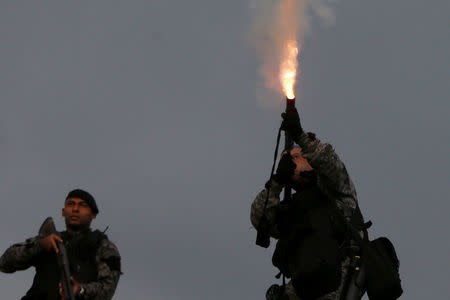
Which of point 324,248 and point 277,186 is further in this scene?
point 277,186

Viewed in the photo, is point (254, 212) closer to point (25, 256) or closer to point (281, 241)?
point (281, 241)

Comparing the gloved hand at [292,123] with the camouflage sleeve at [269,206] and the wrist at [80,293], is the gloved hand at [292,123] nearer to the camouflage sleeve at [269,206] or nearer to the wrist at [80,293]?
the camouflage sleeve at [269,206]

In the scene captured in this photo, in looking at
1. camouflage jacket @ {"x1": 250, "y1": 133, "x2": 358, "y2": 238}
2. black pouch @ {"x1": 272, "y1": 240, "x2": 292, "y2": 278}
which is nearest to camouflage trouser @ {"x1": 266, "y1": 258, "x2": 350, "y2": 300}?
black pouch @ {"x1": 272, "y1": 240, "x2": 292, "y2": 278}

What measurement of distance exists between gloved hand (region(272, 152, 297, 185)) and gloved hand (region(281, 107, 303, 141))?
0.39 meters

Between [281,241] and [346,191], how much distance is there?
883mm

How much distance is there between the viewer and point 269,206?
26.2 feet

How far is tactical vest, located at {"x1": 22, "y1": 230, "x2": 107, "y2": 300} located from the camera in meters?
7.36

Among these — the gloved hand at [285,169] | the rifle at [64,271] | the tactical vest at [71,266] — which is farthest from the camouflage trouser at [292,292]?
the rifle at [64,271]

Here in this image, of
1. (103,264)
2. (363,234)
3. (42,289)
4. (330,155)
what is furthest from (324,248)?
(42,289)

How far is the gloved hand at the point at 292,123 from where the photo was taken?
762 centimetres

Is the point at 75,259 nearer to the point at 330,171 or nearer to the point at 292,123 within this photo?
the point at 292,123

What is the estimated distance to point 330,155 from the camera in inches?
299

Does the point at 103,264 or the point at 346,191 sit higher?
the point at 346,191

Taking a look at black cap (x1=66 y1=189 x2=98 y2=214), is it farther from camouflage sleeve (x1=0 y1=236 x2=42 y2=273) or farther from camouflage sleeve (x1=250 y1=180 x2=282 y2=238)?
camouflage sleeve (x1=250 y1=180 x2=282 y2=238)
